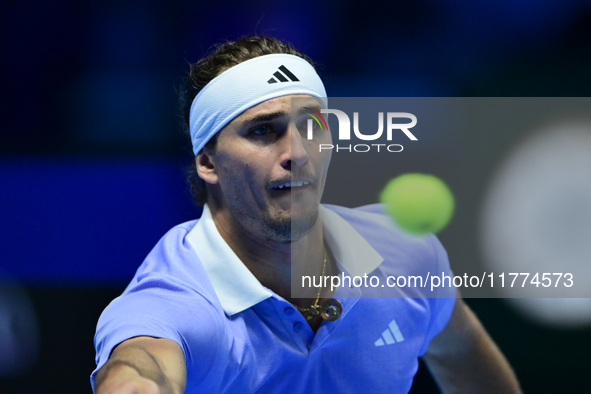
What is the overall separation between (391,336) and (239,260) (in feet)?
1.77

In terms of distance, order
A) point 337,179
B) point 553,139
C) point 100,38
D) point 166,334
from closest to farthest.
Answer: point 166,334 < point 337,179 < point 553,139 < point 100,38

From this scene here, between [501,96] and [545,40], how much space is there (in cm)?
34

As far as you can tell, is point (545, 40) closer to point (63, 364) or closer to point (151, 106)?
point (151, 106)

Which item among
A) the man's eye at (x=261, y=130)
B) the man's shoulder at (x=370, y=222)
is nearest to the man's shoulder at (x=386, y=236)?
the man's shoulder at (x=370, y=222)

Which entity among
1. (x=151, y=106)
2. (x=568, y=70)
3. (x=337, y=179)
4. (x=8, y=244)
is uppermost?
(x=568, y=70)

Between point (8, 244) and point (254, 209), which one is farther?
point (8, 244)

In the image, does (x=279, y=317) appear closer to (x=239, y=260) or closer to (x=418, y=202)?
(x=239, y=260)

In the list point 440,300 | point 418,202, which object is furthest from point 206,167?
point 440,300

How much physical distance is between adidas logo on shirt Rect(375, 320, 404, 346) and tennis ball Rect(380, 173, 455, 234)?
1.17ft

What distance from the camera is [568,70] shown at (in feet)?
7.75

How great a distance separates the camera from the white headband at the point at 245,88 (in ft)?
5.05

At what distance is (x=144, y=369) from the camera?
93cm

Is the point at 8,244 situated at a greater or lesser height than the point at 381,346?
greater

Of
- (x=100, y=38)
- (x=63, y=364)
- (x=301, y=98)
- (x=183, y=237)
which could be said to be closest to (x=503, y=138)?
(x=301, y=98)
